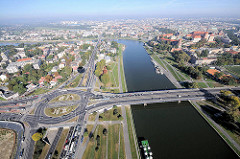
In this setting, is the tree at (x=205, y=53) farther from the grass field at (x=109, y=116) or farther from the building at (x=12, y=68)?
the building at (x=12, y=68)

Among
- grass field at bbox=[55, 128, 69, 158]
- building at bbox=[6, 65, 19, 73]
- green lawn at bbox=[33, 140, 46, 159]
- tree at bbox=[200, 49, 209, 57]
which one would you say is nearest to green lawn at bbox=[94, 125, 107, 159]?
grass field at bbox=[55, 128, 69, 158]

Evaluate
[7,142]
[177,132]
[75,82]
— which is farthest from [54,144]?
[177,132]

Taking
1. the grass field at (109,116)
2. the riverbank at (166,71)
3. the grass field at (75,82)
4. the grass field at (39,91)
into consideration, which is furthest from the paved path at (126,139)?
the grass field at (39,91)

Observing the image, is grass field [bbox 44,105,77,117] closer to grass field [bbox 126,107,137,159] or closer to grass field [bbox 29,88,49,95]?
grass field [bbox 29,88,49,95]

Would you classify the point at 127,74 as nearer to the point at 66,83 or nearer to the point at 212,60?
the point at 66,83

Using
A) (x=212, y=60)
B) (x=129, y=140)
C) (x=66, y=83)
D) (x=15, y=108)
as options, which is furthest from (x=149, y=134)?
(x=212, y=60)
